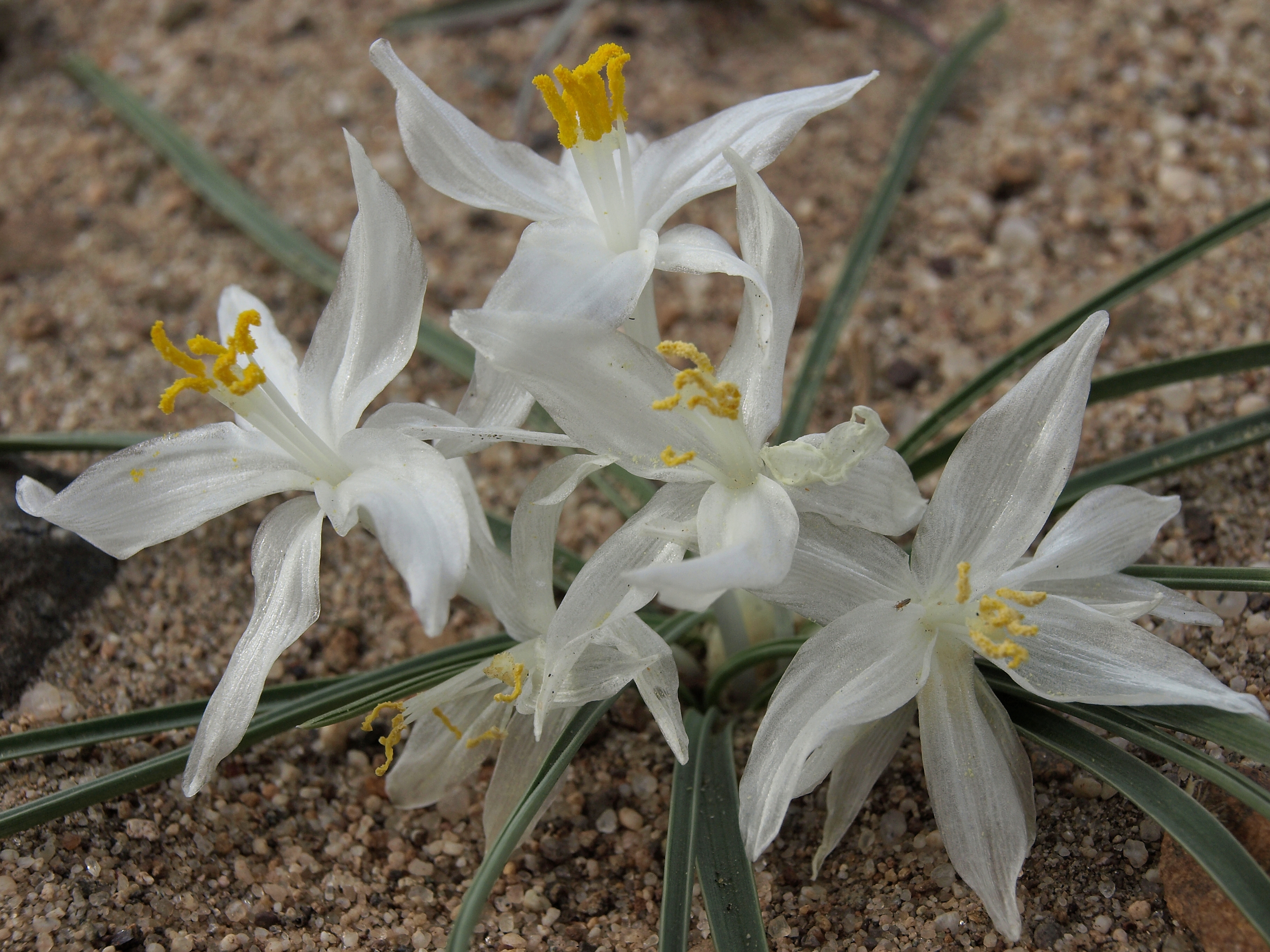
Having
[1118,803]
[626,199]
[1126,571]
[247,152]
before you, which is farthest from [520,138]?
[1118,803]

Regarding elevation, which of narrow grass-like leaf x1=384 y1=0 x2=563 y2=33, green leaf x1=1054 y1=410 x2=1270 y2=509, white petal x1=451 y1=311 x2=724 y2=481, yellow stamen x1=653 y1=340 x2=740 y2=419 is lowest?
yellow stamen x1=653 y1=340 x2=740 y2=419

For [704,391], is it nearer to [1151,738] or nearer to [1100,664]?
[1100,664]

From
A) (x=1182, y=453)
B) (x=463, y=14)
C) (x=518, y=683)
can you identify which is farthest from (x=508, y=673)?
(x=463, y=14)

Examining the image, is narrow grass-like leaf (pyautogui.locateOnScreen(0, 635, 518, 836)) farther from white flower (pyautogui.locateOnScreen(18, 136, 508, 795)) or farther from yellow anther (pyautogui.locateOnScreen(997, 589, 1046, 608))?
yellow anther (pyautogui.locateOnScreen(997, 589, 1046, 608))

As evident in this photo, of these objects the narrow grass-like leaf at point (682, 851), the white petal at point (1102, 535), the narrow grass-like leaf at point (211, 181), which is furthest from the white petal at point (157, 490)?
the narrow grass-like leaf at point (211, 181)

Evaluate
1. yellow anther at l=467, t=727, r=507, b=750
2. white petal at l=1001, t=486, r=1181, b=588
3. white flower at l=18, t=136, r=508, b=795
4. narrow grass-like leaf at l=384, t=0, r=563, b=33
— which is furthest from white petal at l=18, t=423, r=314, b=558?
narrow grass-like leaf at l=384, t=0, r=563, b=33

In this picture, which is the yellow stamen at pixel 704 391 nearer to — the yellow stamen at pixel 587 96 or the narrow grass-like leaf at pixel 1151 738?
the yellow stamen at pixel 587 96
